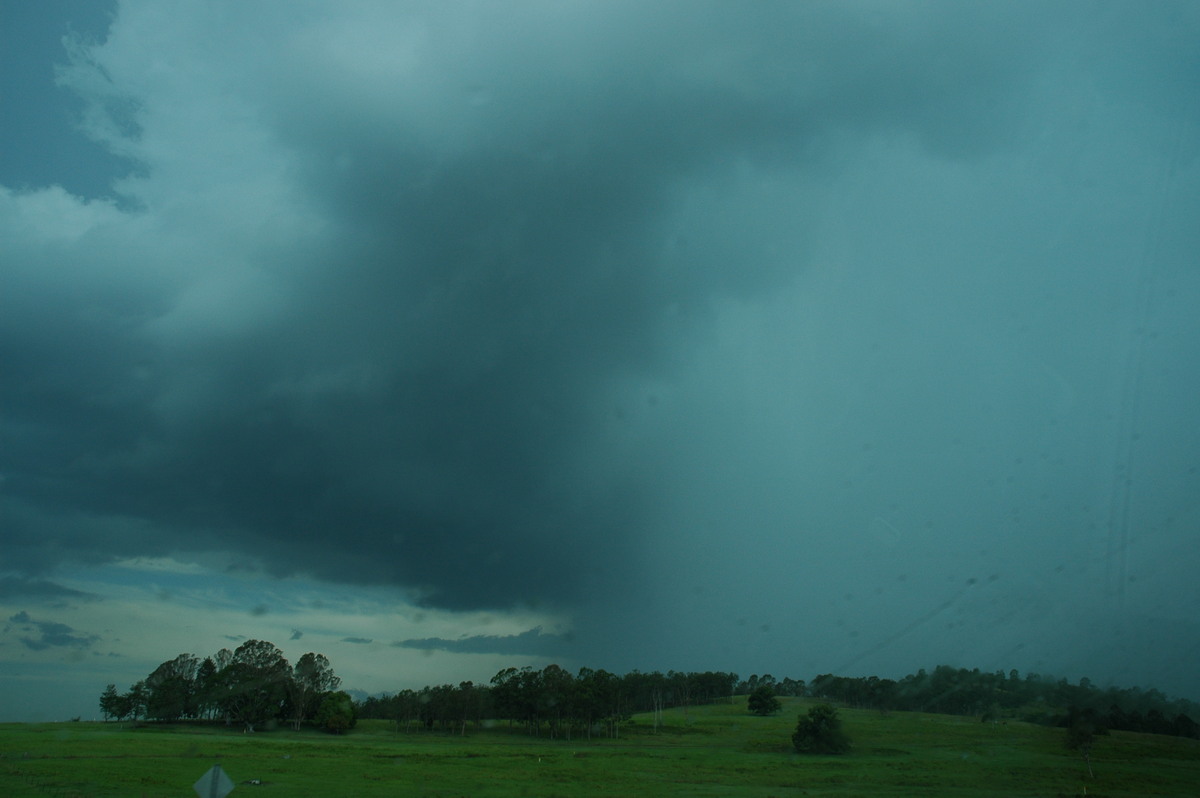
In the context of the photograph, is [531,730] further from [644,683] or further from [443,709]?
[644,683]

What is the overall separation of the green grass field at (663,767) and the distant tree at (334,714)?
4291cm

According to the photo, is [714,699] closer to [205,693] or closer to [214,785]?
[205,693]

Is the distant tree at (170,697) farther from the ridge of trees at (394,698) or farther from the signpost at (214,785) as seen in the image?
the signpost at (214,785)

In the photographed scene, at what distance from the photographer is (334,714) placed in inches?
4606

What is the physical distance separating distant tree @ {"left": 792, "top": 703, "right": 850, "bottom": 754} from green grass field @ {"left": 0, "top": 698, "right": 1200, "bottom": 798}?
1.65 metres

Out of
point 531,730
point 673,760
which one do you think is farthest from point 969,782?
point 531,730

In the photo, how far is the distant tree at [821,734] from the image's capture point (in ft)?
231

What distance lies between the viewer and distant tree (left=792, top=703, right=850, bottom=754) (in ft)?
231

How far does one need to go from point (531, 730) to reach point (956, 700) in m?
78.1

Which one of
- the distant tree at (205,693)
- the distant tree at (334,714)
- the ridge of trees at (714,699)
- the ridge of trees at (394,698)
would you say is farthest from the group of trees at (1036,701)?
the distant tree at (205,693)

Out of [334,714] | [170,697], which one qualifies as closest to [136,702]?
[170,697]

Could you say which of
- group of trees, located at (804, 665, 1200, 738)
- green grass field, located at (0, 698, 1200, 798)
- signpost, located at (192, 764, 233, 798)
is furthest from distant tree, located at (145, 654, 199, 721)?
signpost, located at (192, 764, 233, 798)

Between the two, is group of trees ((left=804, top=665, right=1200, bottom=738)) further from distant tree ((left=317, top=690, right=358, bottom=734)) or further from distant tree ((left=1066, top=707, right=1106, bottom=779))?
distant tree ((left=317, top=690, right=358, bottom=734))

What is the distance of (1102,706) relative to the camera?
51.1m
